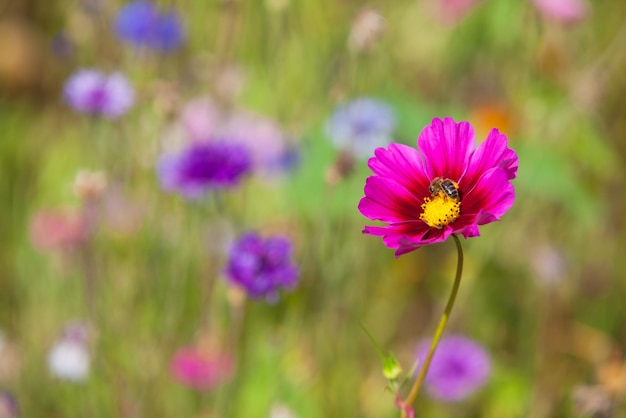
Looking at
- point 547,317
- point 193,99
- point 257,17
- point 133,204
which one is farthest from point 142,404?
point 257,17

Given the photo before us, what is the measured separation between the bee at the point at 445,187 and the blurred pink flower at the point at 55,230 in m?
0.75

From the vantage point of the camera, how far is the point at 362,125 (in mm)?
1306

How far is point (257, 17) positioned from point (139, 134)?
560 mm

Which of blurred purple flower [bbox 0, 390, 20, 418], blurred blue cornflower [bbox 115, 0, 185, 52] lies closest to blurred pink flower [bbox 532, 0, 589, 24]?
blurred blue cornflower [bbox 115, 0, 185, 52]

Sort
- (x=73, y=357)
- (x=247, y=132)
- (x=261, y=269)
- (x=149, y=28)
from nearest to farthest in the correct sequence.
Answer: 1. (x=261, y=269)
2. (x=73, y=357)
3. (x=149, y=28)
4. (x=247, y=132)

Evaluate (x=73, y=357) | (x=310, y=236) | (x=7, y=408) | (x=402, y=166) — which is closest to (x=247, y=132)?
(x=310, y=236)

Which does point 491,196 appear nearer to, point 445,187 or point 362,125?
point 445,187

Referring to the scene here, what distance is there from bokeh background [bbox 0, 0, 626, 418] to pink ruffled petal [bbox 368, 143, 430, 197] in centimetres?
33

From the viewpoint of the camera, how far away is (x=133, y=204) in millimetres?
1354

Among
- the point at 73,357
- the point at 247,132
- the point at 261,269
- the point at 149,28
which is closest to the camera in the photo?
the point at 261,269

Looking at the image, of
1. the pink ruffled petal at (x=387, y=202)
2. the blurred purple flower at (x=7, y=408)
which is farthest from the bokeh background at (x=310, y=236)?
the pink ruffled petal at (x=387, y=202)

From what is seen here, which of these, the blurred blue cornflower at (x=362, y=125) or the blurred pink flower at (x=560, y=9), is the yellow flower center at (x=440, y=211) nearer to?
the blurred blue cornflower at (x=362, y=125)

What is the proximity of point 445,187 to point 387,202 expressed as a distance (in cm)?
4

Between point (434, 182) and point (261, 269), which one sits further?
point (261, 269)
